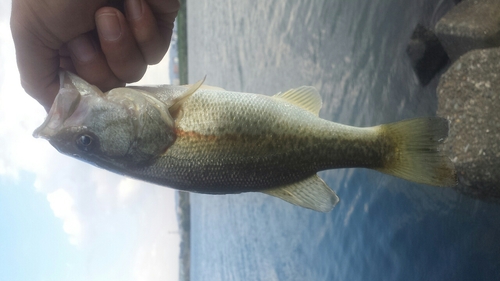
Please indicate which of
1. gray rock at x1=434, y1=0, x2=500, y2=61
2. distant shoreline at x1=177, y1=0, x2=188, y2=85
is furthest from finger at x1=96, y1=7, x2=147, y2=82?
distant shoreline at x1=177, y1=0, x2=188, y2=85

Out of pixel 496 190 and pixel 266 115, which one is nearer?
pixel 266 115

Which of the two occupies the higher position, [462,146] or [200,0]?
[200,0]

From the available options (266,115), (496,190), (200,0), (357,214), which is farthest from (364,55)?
(200,0)

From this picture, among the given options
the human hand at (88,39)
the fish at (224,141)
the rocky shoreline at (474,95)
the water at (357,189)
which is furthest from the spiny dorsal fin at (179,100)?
the water at (357,189)

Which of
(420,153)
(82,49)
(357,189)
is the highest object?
(82,49)

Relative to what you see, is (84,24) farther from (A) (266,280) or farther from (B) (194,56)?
(B) (194,56)

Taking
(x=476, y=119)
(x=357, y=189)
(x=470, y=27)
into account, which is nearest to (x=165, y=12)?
(x=476, y=119)

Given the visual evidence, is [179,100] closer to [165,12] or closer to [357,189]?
[165,12]
